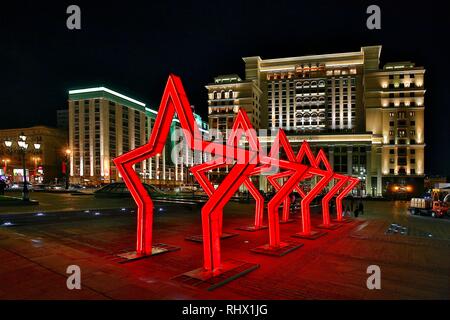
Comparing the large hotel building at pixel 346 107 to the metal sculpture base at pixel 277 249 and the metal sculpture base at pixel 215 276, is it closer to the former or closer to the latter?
the metal sculpture base at pixel 277 249

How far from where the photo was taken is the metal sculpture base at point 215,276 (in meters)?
7.82

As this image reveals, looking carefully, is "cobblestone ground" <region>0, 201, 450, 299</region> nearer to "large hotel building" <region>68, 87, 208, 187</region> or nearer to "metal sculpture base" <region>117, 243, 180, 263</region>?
"metal sculpture base" <region>117, 243, 180, 263</region>

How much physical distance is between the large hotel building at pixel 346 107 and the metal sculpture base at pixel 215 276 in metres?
68.5

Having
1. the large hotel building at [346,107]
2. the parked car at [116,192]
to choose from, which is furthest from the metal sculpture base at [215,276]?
the large hotel building at [346,107]

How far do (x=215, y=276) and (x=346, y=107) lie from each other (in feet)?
308

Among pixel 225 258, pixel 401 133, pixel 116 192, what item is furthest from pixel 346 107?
pixel 225 258

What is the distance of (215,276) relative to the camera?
8398mm

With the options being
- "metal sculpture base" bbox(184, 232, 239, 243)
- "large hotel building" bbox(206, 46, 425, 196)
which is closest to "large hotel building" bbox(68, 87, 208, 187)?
"large hotel building" bbox(206, 46, 425, 196)

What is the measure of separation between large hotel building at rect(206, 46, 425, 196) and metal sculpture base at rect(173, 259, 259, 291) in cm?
6850

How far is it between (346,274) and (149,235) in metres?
6.87

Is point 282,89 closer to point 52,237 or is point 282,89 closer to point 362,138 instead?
point 362,138

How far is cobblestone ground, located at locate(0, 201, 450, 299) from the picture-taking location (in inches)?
289
